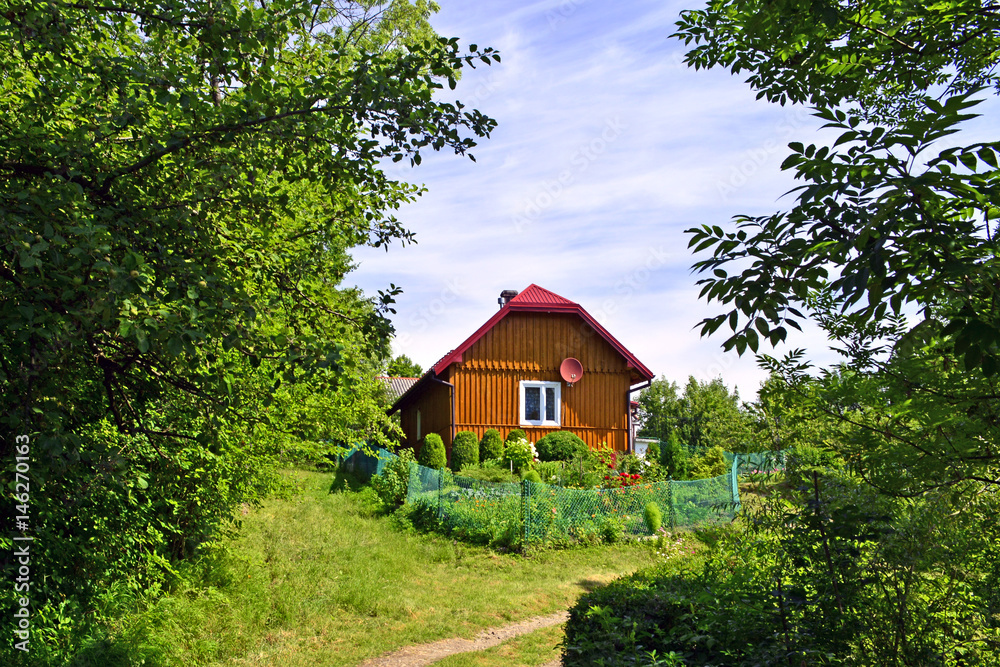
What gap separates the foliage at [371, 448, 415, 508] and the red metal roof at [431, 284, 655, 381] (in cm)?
387

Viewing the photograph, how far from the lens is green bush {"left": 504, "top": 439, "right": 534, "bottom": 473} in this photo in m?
20.0

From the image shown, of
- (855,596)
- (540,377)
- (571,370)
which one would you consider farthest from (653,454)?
(855,596)

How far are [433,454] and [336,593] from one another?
38.5ft

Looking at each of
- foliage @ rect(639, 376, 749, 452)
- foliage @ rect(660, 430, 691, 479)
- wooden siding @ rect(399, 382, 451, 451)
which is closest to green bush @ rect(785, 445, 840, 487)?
wooden siding @ rect(399, 382, 451, 451)

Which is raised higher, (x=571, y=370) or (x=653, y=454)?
(x=571, y=370)

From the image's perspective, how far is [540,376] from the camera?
2270 centimetres

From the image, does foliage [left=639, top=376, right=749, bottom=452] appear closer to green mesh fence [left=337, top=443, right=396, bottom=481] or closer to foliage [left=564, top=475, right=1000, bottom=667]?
green mesh fence [left=337, top=443, right=396, bottom=481]

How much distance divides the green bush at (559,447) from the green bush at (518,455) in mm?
484

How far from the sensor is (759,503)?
480 cm

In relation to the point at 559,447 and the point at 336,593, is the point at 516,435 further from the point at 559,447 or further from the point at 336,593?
the point at 336,593

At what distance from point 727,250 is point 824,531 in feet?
7.43

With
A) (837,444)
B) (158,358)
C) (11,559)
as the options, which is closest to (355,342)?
(158,358)

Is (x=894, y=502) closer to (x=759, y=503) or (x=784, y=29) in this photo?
(x=759, y=503)

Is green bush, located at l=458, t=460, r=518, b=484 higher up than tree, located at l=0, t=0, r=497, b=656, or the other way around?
tree, located at l=0, t=0, r=497, b=656
